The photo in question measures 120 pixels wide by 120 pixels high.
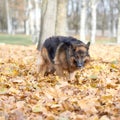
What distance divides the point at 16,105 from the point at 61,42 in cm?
304

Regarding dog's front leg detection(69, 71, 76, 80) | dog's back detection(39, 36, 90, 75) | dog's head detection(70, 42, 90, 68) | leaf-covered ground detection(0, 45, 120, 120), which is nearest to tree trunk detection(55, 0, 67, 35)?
dog's back detection(39, 36, 90, 75)

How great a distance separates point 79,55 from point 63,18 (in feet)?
41.9

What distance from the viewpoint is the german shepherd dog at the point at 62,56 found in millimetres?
7949

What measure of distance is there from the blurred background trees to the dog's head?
1064cm

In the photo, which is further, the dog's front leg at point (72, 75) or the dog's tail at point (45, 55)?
the dog's tail at point (45, 55)

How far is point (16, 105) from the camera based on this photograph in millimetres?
5609

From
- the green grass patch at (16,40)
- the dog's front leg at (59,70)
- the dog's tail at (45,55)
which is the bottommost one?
the green grass patch at (16,40)

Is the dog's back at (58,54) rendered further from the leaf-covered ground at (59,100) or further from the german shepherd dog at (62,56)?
the leaf-covered ground at (59,100)

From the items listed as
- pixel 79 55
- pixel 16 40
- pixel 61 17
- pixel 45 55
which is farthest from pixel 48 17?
pixel 16 40

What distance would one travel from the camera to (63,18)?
20.5 m

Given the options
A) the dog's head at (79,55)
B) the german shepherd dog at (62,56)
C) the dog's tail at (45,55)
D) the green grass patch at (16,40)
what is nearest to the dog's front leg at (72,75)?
the german shepherd dog at (62,56)

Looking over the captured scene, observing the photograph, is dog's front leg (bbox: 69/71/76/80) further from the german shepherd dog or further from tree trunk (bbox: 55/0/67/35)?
tree trunk (bbox: 55/0/67/35)

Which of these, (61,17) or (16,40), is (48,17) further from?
(16,40)

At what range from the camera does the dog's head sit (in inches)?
312
